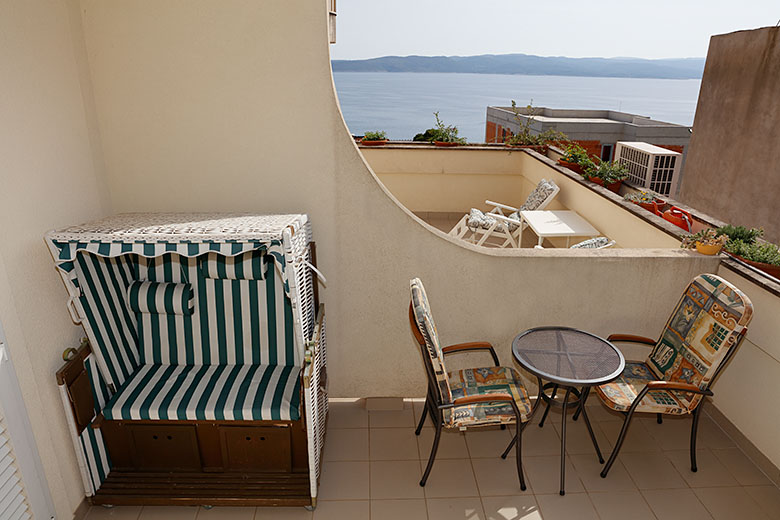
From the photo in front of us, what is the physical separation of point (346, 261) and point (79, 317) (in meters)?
1.65

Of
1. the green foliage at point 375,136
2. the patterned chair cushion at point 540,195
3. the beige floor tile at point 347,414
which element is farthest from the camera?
the green foliage at point 375,136

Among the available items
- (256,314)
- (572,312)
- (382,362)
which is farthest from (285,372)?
(572,312)

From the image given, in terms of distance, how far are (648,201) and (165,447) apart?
4.98 metres

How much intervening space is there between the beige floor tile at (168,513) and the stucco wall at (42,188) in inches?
15.4

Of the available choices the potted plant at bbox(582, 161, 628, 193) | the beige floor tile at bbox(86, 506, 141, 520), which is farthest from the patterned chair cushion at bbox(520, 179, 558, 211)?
the beige floor tile at bbox(86, 506, 141, 520)

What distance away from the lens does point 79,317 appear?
2.74 meters

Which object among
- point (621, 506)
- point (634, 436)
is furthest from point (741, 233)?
point (621, 506)

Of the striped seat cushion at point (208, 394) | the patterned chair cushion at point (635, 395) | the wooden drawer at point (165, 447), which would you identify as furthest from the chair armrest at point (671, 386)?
the wooden drawer at point (165, 447)

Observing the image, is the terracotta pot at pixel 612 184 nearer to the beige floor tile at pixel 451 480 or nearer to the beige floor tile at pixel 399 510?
the beige floor tile at pixel 451 480

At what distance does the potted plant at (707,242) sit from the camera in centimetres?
347

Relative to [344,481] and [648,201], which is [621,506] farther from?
[648,201]

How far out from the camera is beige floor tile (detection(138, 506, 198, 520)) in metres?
2.83

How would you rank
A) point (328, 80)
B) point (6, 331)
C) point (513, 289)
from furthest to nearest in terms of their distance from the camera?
1. point (513, 289)
2. point (328, 80)
3. point (6, 331)

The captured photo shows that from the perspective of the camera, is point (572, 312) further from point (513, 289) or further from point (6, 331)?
point (6, 331)
